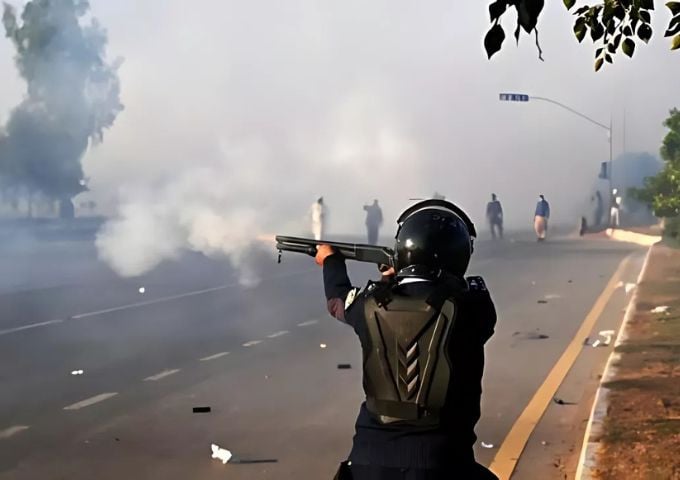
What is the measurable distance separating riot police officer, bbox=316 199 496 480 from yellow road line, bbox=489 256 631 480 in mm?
2846

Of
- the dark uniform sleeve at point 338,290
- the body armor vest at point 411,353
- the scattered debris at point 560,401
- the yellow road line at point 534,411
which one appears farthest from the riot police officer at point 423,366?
the scattered debris at point 560,401

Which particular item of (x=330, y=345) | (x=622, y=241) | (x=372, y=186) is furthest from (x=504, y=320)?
(x=622, y=241)

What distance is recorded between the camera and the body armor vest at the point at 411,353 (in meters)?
2.64

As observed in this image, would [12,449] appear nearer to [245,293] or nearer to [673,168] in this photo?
[245,293]

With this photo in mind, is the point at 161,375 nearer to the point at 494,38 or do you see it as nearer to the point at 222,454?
the point at 222,454

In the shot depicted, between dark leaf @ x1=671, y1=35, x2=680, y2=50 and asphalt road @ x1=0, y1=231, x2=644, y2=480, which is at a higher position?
dark leaf @ x1=671, y1=35, x2=680, y2=50

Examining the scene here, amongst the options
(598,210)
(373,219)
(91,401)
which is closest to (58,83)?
(373,219)

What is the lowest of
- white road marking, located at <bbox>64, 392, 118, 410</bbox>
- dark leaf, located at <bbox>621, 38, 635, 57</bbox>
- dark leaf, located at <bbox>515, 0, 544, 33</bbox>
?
white road marking, located at <bbox>64, 392, 118, 410</bbox>

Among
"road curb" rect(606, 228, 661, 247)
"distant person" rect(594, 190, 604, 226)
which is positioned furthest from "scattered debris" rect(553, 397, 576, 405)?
"distant person" rect(594, 190, 604, 226)

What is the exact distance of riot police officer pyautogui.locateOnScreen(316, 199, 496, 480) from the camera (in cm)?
264

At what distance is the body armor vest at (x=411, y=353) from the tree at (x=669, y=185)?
17.9 metres

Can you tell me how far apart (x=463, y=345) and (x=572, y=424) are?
4303 millimetres

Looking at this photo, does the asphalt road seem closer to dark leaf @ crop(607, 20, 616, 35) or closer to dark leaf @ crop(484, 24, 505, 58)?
dark leaf @ crop(607, 20, 616, 35)

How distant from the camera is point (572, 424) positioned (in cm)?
670
